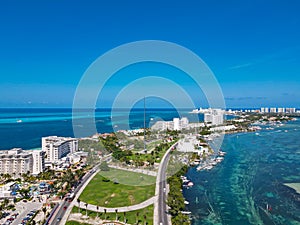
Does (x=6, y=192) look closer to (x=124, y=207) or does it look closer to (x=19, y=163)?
(x=19, y=163)

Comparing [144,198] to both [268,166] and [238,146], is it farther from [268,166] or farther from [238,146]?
[238,146]

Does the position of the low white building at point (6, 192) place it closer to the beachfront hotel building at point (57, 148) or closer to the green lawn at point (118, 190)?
the green lawn at point (118, 190)

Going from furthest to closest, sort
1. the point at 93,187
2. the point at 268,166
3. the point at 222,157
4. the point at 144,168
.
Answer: the point at 222,157 → the point at 268,166 → the point at 144,168 → the point at 93,187

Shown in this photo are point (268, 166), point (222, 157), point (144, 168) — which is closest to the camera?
point (144, 168)

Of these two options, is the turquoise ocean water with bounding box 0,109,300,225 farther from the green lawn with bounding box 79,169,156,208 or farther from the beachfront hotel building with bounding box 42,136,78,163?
the beachfront hotel building with bounding box 42,136,78,163

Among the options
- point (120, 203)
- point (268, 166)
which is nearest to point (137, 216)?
point (120, 203)

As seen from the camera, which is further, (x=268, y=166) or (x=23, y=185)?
(x=268, y=166)

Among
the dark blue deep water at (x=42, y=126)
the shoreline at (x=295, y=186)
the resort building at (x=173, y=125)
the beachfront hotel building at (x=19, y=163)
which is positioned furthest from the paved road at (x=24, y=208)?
the resort building at (x=173, y=125)
